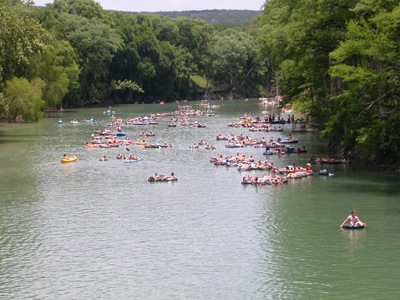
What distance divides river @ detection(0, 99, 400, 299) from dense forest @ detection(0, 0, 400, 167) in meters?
5.48

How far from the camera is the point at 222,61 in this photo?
161 metres

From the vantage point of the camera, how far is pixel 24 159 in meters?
51.7

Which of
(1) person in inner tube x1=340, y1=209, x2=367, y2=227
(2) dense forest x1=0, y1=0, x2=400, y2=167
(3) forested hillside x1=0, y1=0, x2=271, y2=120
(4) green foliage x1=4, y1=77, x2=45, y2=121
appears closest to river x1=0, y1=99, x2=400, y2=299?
(1) person in inner tube x1=340, y1=209, x2=367, y2=227

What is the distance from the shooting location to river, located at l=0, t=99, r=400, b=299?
2264cm

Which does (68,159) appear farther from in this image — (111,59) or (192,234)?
(111,59)

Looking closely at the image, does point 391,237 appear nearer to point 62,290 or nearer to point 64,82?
point 62,290

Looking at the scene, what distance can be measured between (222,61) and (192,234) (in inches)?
5338

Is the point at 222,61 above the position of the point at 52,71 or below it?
above

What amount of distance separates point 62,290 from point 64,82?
251 feet

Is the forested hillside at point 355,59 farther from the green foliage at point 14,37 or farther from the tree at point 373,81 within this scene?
the green foliage at point 14,37

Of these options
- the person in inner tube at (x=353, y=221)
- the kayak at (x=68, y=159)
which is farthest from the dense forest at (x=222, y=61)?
the kayak at (x=68, y=159)

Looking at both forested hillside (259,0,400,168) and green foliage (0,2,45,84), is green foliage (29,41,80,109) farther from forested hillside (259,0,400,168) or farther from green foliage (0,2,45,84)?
forested hillside (259,0,400,168)

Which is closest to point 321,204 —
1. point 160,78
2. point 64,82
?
point 64,82

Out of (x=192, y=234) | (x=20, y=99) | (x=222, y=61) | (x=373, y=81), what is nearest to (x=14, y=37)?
(x=20, y=99)
